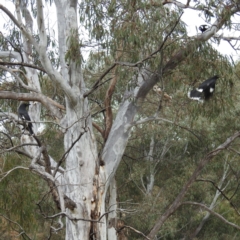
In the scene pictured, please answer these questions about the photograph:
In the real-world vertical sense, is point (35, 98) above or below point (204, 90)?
above

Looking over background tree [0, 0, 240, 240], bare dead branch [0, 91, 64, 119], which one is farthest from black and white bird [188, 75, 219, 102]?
bare dead branch [0, 91, 64, 119]

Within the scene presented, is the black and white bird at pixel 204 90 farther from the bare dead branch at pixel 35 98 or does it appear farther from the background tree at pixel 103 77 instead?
the bare dead branch at pixel 35 98

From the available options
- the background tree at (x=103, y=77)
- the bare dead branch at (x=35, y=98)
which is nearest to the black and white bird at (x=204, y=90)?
the background tree at (x=103, y=77)

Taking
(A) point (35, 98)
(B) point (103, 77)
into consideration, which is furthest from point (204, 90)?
(A) point (35, 98)

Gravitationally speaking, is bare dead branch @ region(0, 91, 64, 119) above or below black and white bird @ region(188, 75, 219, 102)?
above

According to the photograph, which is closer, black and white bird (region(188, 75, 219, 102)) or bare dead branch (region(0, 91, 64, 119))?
bare dead branch (region(0, 91, 64, 119))

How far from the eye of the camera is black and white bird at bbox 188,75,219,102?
618 cm

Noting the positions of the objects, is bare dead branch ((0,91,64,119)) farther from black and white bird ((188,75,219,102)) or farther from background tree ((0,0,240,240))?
black and white bird ((188,75,219,102))

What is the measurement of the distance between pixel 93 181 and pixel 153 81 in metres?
1.54

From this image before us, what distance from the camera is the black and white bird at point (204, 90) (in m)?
6.18

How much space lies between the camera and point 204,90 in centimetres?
629

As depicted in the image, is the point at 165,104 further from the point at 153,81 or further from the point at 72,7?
the point at 72,7

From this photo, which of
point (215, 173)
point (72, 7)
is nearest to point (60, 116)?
point (72, 7)

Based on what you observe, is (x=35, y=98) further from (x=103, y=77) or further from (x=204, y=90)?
(x=204, y=90)
